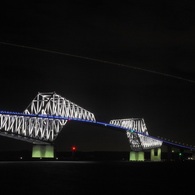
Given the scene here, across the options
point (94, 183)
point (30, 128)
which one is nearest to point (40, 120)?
point (30, 128)

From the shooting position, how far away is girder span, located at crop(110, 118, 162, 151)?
5640 inches

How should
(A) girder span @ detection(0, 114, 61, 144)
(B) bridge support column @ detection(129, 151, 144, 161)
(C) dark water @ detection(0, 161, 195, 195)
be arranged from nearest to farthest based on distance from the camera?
1. (C) dark water @ detection(0, 161, 195, 195)
2. (A) girder span @ detection(0, 114, 61, 144)
3. (B) bridge support column @ detection(129, 151, 144, 161)

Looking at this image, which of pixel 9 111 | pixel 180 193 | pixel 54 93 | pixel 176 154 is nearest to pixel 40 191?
pixel 180 193

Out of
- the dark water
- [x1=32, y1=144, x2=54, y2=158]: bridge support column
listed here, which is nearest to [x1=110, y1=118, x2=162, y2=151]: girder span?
[x1=32, y1=144, x2=54, y2=158]: bridge support column

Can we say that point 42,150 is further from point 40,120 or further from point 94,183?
point 94,183

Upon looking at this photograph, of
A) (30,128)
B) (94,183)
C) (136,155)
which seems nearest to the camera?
(94,183)

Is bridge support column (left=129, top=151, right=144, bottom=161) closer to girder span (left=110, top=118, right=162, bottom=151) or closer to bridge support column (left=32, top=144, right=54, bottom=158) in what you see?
girder span (left=110, top=118, right=162, bottom=151)

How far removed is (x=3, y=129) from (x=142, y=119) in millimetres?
66467

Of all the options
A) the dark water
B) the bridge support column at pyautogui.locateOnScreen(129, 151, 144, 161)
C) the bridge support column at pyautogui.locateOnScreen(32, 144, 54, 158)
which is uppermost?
the bridge support column at pyautogui.locateOnScreen(129, 151, 144, 161)

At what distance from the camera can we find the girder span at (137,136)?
14325cm

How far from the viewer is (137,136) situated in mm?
142750

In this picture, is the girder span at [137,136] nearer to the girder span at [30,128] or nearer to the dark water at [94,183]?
the girder span at [30,128]

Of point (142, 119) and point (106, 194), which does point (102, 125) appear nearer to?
point (142, 119)

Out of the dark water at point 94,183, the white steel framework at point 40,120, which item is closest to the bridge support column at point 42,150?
the white steel framework at point 40,120
